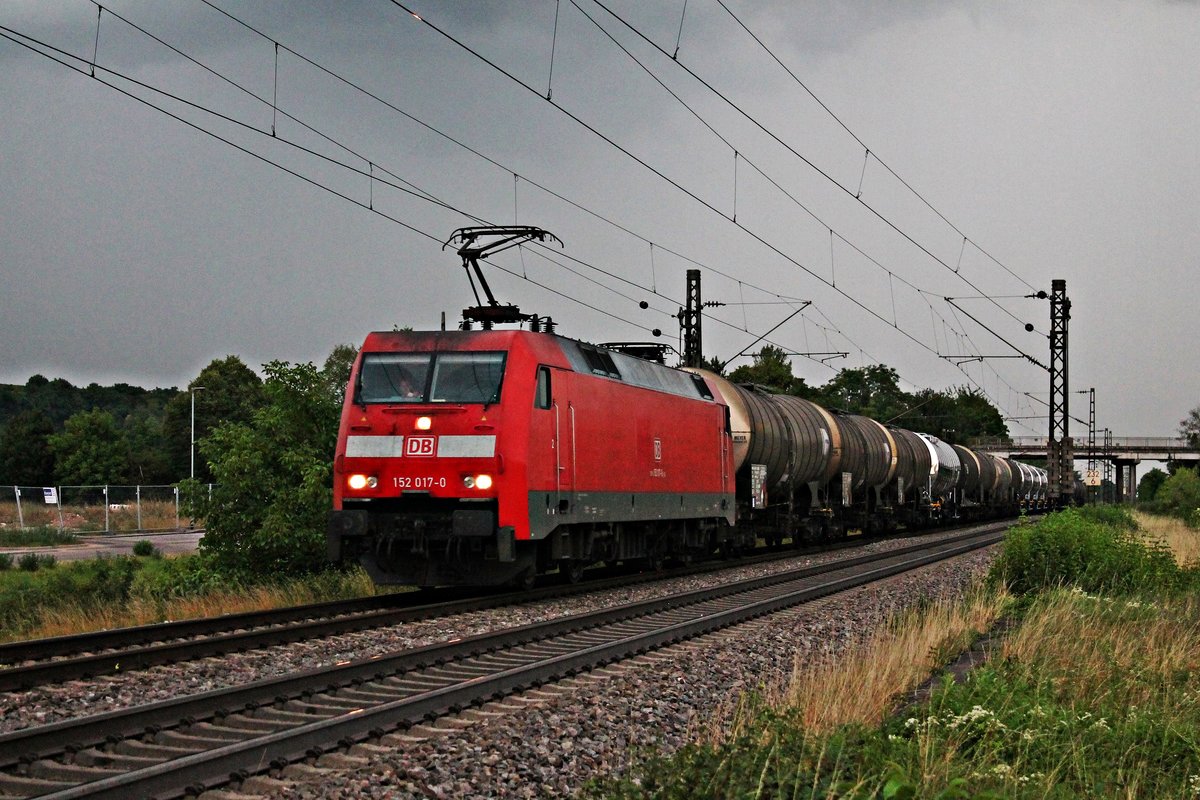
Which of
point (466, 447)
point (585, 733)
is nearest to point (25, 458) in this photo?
point (466, 447)

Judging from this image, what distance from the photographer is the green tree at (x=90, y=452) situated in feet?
234

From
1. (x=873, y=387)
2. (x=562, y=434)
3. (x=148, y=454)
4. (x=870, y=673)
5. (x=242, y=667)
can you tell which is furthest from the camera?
(x=873, y=387)

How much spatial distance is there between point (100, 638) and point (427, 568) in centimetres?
525

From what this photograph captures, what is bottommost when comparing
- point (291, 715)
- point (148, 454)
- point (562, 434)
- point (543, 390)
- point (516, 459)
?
point (291, 715)

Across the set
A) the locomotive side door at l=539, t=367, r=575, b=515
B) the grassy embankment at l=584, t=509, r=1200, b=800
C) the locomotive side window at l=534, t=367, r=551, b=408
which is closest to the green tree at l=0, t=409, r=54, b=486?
the locomotive side door at l=539, t=367, r=575, b=515

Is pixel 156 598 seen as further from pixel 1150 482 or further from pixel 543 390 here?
pixel 1150 482

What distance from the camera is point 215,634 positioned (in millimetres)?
12703

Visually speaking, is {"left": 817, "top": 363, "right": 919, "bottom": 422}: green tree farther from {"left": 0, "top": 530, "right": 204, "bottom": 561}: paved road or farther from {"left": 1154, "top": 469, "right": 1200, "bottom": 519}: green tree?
{"left": 0, "top": 530, "right": 204, "bottom": 561}: paved road

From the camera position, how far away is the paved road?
37.5 meters

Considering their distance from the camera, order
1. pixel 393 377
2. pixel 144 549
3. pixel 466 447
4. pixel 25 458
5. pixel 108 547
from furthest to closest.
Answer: pixel 25 458, pixel 108 547, pixel 144 549, pixel 393 377, pixel 466 447

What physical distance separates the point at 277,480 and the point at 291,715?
1204 cm

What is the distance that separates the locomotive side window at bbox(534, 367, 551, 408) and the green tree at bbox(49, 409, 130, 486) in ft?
197

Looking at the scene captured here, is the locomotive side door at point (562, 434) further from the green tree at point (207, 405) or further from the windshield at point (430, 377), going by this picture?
the green tree at point (207, 405)

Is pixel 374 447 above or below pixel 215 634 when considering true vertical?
above
